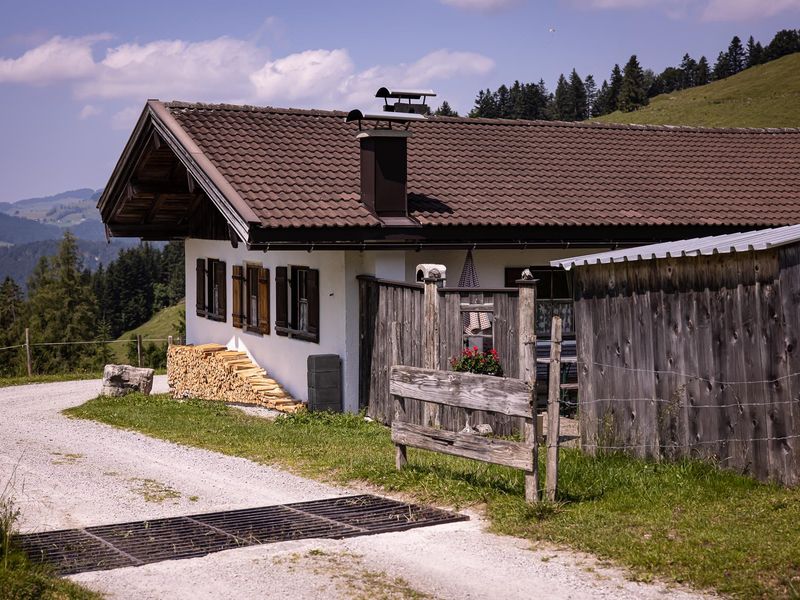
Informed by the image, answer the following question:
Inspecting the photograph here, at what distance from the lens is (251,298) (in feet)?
66.6

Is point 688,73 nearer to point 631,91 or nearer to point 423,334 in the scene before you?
point 631,91

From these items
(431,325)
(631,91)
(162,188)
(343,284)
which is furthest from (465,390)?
(631,91)

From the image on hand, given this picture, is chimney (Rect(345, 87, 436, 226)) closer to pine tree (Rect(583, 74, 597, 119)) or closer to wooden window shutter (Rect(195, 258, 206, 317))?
wooden window shutter (Rect(195, 258, 206, 317))

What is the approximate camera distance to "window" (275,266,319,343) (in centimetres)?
1712

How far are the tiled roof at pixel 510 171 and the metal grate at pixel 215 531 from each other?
6697mm

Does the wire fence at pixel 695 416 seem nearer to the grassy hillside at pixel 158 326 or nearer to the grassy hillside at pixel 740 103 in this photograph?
the grassy hillside at pixel 740 103

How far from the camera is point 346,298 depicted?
53.1 ft

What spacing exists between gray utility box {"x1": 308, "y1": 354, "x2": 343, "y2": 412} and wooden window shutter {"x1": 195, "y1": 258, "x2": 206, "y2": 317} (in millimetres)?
7313

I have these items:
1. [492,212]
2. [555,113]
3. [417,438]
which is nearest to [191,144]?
[492,212]

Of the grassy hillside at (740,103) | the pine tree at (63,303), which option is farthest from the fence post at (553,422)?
the pine tree at (63,303)

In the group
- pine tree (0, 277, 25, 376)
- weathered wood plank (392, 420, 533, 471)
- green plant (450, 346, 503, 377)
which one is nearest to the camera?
weathered wood plank (392, 420, 533, 471)

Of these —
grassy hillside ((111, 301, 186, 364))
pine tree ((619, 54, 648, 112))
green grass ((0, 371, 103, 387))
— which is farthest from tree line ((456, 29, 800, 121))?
green grass ((0, 371, 103, 387))

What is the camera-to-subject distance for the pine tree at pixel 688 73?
497 ft

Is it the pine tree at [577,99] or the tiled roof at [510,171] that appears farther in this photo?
the pine tree at [577,99]
